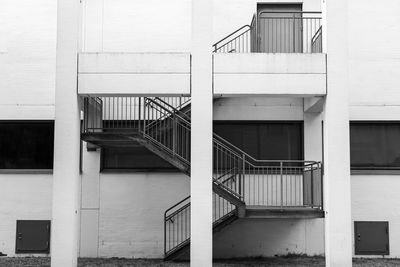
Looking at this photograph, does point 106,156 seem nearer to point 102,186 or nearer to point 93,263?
point 102,186

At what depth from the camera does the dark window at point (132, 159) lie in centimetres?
1520

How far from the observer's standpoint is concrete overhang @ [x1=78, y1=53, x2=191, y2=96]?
12.3 meters

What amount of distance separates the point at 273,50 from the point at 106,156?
6042 millimetres

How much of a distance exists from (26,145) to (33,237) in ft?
9.18

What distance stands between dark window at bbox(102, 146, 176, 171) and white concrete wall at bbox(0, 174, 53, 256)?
1838mm

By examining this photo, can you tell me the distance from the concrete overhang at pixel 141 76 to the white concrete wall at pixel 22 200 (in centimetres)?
435

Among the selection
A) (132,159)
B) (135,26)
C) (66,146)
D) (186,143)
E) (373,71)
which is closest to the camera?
(66,146)

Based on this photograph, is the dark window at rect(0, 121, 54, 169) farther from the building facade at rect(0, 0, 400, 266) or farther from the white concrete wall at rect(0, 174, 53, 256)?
the white concrete wall at rect(0, 174, 53, 256)

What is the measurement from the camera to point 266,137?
1535 centimetres

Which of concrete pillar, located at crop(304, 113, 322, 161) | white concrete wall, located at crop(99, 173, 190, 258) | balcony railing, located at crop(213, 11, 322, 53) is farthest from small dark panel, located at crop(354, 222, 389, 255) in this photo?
balcony railing, located at crop(213, 11, 322, 53)

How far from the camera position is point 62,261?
11977 mm

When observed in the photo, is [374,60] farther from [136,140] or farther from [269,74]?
[136,140]

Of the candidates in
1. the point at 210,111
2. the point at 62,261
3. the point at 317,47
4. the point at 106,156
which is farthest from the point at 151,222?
the point at 317,47

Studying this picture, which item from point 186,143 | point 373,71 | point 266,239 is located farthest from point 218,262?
point 373,71
